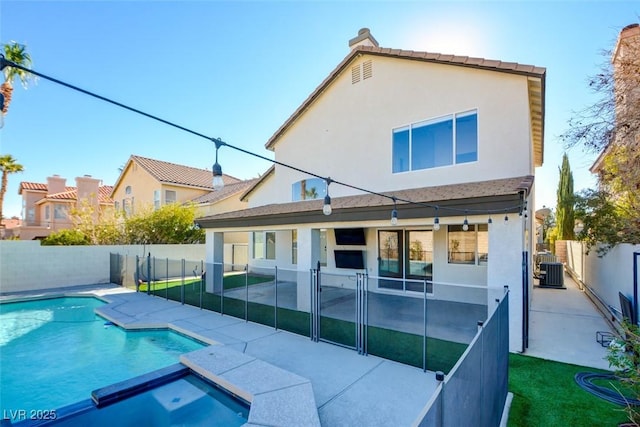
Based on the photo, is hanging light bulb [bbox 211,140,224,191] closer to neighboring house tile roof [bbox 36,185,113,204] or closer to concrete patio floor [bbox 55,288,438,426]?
concrete patio floor [bbox 55,288,438,426]

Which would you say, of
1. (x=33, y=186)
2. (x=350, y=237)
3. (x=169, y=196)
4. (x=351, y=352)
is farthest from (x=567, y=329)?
(x=33, y=186)

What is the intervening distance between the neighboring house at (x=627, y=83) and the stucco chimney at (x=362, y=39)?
8.75m

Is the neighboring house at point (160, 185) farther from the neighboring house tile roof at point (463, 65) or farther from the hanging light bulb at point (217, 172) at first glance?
the hanging light bulb at point (217, 172)

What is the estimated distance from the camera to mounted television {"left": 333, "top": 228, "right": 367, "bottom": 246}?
13.0 m

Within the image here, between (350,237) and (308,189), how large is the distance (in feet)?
9.15

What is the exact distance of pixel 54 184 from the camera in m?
30.2

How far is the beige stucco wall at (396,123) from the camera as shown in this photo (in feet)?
29.5

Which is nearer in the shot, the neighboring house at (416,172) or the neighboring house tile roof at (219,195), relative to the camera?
the neighboring house at (416,172)

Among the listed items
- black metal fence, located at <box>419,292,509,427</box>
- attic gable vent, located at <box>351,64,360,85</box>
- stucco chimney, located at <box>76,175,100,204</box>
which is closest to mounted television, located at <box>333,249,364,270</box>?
attic gable vent, located at <box>351,64,360,85</box>

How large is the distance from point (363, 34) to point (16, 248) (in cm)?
1794

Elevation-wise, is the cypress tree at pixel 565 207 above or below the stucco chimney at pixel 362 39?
below

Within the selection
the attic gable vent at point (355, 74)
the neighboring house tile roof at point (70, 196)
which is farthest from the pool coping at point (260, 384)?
the neighboring house tile roof at point (70, 196)

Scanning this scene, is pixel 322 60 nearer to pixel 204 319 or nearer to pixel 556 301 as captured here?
pixel 204 319

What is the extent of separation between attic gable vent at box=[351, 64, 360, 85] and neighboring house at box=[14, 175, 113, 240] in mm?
24042
